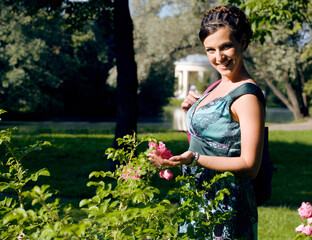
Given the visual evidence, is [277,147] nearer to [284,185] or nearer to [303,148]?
[303,148]

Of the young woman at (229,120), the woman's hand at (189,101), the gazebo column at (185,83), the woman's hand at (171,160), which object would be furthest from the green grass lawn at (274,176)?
the gazebo column at (185,83)

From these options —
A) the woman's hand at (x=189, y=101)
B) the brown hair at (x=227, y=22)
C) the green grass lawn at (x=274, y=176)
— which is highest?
the brown hair at (x=227, y=22)

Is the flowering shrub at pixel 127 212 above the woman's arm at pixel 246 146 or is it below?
below

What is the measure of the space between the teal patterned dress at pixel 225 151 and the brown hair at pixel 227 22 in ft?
0.91

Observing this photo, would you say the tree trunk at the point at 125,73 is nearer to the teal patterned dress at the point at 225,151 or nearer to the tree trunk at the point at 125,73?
the tree trunk at the point at 125,73

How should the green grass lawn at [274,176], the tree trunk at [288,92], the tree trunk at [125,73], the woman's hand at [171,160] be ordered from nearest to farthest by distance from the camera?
Answer: the woman's hand at [171,160] → the green grass lawn at [274,176] → the tree trunk at [125,73] → the tree trunk at [288,92]

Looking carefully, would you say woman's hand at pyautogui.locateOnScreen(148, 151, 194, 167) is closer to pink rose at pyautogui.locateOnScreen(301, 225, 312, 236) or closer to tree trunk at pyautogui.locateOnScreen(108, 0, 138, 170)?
pink rose at pyautogui.locateOnScreen(301, 225, 312, 236)

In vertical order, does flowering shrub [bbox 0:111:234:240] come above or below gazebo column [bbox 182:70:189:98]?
below

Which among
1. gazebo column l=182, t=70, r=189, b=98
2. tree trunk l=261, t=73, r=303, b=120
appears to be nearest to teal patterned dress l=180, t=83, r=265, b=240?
tree trunk l=261, t=73, r=303, b=120

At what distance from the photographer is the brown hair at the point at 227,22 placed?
195cm

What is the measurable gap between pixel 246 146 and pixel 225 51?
48cm

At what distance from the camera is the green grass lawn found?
5782 millimetres

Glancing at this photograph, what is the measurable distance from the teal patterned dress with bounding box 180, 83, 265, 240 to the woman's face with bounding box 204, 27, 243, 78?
15cm

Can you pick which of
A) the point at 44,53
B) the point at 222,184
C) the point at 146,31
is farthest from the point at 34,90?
the point at 222,184
